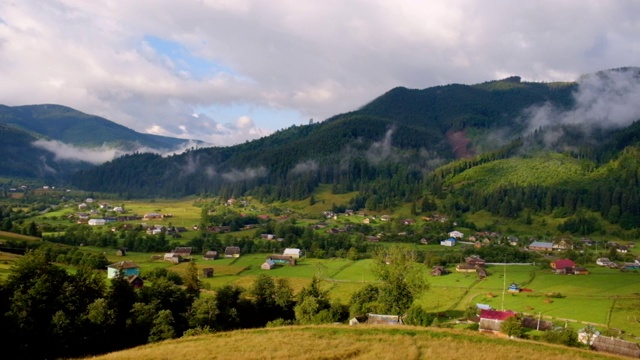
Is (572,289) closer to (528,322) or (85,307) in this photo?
(528,322)

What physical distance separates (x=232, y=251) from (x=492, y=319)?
60637 millimetres

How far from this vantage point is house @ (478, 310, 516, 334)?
5103cm

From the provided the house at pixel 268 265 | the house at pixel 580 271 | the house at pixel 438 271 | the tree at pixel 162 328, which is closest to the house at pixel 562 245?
the house at pixel 580 271

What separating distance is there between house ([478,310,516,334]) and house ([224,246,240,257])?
5792 cm

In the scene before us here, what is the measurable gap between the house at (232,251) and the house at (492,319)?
57.9m

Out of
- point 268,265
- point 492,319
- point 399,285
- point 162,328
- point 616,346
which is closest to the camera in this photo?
point 162,328

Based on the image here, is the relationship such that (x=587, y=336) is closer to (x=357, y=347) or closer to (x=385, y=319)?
(x=385, y=319)

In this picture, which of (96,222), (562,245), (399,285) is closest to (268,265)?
(399,285)

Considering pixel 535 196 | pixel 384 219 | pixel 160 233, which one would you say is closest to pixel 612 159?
pixel 535 196

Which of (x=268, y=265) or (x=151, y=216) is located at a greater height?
(x=151, y=216)

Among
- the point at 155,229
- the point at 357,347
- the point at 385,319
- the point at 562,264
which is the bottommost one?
the point at 155,229

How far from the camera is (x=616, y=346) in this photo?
41906mm

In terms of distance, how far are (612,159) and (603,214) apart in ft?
174

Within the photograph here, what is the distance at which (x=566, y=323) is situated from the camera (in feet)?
175
